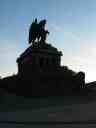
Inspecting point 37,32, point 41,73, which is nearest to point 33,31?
point 37,32

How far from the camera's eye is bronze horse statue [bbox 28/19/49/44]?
1110 inches

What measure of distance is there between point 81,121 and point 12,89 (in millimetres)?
10160

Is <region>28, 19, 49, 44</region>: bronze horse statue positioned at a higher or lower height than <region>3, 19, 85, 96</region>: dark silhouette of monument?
higher

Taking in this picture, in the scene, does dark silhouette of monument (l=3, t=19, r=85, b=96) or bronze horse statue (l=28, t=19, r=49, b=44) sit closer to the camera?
dark silhouette of monument (l=3, t=19, r=85, b=96)

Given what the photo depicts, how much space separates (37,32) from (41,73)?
6.56 meters

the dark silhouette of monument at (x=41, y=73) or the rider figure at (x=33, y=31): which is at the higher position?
the rider figure at (x=33, y=31)

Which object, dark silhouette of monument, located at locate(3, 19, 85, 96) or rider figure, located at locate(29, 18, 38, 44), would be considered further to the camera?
rider figure, located at locate(29, 18, 38, 44)

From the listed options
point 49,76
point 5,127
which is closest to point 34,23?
point 49,76

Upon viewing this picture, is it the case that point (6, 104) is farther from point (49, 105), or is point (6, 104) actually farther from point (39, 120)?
point (39, 120)

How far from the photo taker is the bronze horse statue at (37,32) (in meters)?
28.2

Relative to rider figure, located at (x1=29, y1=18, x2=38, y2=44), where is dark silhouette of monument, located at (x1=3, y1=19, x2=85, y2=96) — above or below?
below

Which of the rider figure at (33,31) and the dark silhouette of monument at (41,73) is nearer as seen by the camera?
the dark silhouette of monument at (41,73)

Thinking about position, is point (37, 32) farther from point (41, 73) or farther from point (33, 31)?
point (41, 73)

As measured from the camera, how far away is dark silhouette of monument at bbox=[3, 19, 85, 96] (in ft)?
71.5
